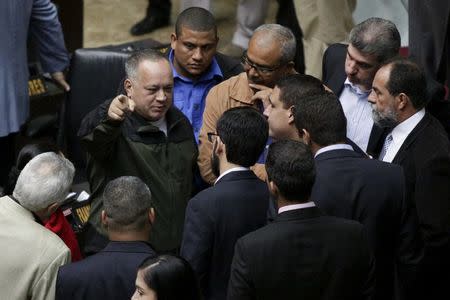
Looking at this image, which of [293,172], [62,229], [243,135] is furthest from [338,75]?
[62,229]

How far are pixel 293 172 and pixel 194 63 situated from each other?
152cm

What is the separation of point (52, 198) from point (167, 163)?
→ 2.25ft

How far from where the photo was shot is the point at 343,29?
286 inches

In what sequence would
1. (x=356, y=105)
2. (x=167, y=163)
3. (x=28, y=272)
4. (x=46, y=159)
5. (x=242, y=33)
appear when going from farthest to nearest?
(x=242, y=33)
(x=356, y=105)
(x=167, y=163)
(x=46, y=159)
(x=28, y=272)

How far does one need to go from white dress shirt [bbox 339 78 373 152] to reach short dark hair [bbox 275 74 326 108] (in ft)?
1.60

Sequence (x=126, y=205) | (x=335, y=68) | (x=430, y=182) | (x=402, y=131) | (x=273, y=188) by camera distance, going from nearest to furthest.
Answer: (x=273, y=188) → (x=126, y=205) → (x=430, y=182) → (x=402, y=131) → (x=335, y=68)

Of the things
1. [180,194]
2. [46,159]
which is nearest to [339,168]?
[180,194]

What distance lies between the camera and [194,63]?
199 inches

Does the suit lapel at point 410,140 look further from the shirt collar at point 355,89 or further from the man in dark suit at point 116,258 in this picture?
the man in dark suit at point 116,258

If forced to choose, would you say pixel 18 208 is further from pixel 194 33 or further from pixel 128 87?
pixel 194 33

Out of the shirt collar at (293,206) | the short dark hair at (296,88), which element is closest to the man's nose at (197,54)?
the short dark hair at (296,88)

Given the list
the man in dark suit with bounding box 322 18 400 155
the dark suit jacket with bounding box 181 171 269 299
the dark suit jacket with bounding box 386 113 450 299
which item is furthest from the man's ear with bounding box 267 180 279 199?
the man in dark suit with bounding box 322 18 400 155

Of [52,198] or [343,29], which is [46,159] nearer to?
[52,198]

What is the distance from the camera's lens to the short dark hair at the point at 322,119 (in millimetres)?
4105
